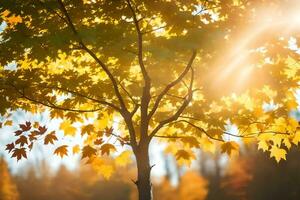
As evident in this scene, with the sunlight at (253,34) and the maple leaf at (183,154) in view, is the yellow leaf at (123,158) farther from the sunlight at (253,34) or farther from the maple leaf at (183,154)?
the sunlight at (253,34)

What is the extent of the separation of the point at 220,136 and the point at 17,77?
4.04 meters

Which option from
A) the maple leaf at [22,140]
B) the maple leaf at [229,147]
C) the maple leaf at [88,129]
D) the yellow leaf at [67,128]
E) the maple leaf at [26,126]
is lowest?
the maple leaf at [229,147]

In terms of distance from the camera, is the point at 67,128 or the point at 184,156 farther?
the point at 67,128

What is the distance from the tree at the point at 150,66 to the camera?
663 cm

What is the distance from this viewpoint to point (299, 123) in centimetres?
848

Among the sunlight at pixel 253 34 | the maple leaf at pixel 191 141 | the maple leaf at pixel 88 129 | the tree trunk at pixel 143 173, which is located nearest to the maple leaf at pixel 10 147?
the maple leaf at pixel 88 129

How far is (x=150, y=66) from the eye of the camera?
759 centimetres

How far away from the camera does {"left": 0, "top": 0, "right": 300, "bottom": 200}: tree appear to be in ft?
21.7

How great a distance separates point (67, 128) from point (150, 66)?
295 cm

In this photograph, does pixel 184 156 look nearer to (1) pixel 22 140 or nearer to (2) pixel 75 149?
(2) pixel 75 149

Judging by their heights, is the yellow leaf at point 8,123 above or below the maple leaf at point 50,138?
above

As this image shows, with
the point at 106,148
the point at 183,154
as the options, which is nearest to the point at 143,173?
the point at 106,148

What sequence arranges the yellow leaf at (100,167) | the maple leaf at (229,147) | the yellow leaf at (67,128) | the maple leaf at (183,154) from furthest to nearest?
1. the yellow leaf at (67,128)
2. the yellow leaf at (100,167)
3. the maple leaf at (183,154)
4. the maple leaf at (229,147)

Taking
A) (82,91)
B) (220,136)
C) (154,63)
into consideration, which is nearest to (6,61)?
(82,91)
